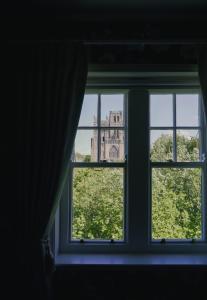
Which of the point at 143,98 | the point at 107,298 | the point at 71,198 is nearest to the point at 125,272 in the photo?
the point at 107,298

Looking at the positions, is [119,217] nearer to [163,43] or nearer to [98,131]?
Result: [98,131]

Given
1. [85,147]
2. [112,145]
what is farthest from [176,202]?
[85,147]

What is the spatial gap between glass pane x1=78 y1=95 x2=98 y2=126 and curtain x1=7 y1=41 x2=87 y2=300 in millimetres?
354

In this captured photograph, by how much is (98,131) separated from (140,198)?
0.66 m

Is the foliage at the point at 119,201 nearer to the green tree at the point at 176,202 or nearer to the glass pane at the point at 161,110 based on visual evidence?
the green tree at the point at 176,202

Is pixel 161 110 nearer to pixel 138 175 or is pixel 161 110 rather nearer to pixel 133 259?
pixel 138 175

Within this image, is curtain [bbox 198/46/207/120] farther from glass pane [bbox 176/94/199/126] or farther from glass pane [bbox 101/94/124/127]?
glass pane [bbox 101/94/124/127]

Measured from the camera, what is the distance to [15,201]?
2588 mm

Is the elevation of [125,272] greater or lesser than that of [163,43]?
lesser

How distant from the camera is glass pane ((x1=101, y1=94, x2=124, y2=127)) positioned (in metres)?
3.00

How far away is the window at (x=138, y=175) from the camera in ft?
9.50

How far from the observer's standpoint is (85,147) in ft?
9.79

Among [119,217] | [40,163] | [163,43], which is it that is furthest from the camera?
[119,217]

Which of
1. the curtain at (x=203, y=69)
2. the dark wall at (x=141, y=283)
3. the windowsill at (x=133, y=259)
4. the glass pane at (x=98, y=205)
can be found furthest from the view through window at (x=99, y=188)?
the curtain at (x=203, y=69)
